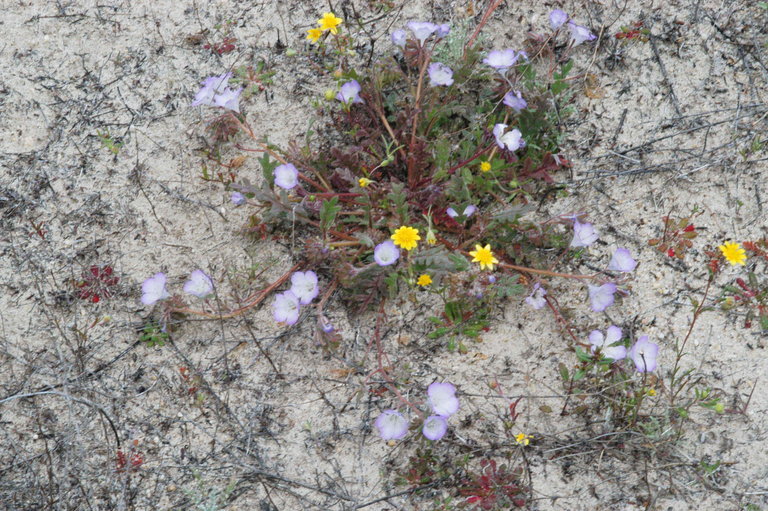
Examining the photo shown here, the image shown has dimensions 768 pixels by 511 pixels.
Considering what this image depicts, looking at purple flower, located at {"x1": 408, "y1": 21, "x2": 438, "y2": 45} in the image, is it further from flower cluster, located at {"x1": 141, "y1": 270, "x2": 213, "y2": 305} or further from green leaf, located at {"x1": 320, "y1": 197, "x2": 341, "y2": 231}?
flower cluster, located at {"x1": 141, "y1": 270, "x2": 213, "y2": 305}

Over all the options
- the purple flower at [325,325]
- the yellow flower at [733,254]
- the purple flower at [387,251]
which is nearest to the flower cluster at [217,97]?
the purple flower at [387,251]

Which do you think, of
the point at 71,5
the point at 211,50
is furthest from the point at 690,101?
the point at 71,5

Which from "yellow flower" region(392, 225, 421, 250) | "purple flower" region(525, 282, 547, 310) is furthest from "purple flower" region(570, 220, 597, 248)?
"yellow flower" region(392, 225, 421, 250)

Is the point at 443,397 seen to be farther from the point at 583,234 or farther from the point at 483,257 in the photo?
the point at 583,234

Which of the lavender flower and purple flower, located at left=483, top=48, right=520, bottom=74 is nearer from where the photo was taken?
the lavender flower

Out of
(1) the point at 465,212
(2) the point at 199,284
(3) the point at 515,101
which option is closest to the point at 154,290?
(2) the point at 199,284

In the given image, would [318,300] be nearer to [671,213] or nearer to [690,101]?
[671,213]
